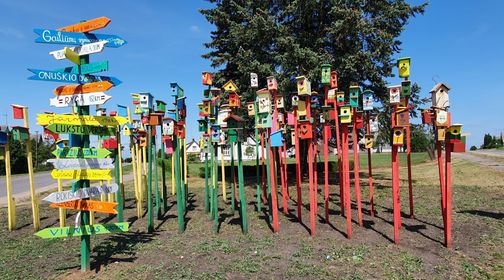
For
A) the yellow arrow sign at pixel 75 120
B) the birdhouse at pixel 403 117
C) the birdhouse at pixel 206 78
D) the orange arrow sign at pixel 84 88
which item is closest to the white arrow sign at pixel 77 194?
the yellow arrow sign at pixel 75 120

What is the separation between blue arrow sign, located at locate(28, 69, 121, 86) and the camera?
468cm

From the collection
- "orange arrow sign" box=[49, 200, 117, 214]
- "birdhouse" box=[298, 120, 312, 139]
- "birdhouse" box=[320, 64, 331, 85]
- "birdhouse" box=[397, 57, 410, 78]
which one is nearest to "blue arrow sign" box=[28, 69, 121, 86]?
"orange arrow sign" box=[49, 200, 117, 214]

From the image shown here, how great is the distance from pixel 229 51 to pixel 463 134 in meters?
12.9

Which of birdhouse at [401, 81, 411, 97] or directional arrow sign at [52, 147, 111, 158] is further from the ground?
birdhouse at [401, 81, 411, 97]

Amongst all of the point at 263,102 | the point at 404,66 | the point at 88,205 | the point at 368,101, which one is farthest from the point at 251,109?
the point at 88,205

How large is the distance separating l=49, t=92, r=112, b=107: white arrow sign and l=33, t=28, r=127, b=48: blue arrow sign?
2.50ft

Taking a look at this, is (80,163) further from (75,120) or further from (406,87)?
(406,87)

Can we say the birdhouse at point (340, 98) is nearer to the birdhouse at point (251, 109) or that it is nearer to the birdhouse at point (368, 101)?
the birdhouse at point (368, 101)

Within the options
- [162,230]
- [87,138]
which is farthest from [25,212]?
[87,138]

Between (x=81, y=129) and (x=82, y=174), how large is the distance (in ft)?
2.05

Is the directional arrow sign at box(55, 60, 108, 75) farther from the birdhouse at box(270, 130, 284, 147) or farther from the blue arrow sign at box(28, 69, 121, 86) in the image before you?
the birdhouse at box(270, 130, 284, 147)

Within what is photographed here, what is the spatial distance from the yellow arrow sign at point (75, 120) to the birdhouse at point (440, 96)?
4.90 metres

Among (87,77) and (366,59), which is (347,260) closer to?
(87,77)

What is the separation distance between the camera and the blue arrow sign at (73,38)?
476 cm
